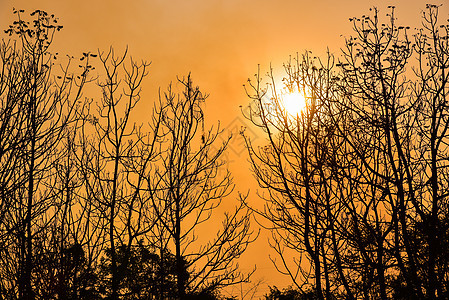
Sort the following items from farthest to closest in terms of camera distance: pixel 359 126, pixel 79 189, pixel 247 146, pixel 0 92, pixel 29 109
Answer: pixel 79 189 → pixel 247 146 → pixel 359 126 → pixel 29 109 → pixel 0 92

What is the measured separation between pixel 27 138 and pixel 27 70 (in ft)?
4.85

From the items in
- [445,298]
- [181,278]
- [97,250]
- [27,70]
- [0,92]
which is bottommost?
[445,298]

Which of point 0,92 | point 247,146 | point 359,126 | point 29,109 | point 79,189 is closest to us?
point 0,92

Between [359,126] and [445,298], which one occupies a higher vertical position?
[359,126]

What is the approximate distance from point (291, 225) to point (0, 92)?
613 centimetres

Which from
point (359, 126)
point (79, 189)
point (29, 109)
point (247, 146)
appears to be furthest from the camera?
point (79, 189)

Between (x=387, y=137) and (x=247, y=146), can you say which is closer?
(x=387, y=137)

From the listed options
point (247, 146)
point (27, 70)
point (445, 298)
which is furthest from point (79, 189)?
point (445, 298)

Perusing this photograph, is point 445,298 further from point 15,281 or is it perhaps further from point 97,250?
point 15,281

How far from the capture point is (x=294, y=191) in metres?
9.44

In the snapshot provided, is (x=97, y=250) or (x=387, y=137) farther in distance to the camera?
(x=97, y=250)

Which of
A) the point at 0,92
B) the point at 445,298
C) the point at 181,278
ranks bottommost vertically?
the point at 445,298

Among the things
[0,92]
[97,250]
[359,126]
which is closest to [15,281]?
[97,250]

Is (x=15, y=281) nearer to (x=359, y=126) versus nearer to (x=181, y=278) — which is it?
(x=181, y=278)
